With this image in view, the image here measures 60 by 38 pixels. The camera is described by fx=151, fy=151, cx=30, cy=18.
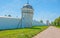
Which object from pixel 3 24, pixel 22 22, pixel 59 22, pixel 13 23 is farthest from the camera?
pixel 59 22

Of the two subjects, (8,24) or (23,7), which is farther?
(23,7)

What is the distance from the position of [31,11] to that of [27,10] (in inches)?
53.3

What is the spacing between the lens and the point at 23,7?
4750 centimetres

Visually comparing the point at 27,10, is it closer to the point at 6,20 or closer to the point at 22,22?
the point at 22,22

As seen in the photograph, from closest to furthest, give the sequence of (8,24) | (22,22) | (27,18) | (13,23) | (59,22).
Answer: (8,24) < (13,23) < (22,22) < (27,18) < (59,22)

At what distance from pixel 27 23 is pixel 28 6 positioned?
6064 millimetres

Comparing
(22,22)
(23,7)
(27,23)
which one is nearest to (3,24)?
(22,22)

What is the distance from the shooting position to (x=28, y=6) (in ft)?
156

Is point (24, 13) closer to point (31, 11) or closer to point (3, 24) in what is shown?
point (31, 11)

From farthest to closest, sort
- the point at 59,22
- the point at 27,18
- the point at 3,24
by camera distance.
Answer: the point at 59,22
the point at 27,18
the point at 3,24

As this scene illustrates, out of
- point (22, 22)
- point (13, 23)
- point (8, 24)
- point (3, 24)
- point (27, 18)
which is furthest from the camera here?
point (27, 18)

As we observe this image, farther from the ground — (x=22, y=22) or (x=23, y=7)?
(x=23, y=7)

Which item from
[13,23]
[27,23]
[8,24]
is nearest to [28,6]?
[27,23]

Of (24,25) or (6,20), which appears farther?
(24,25)
